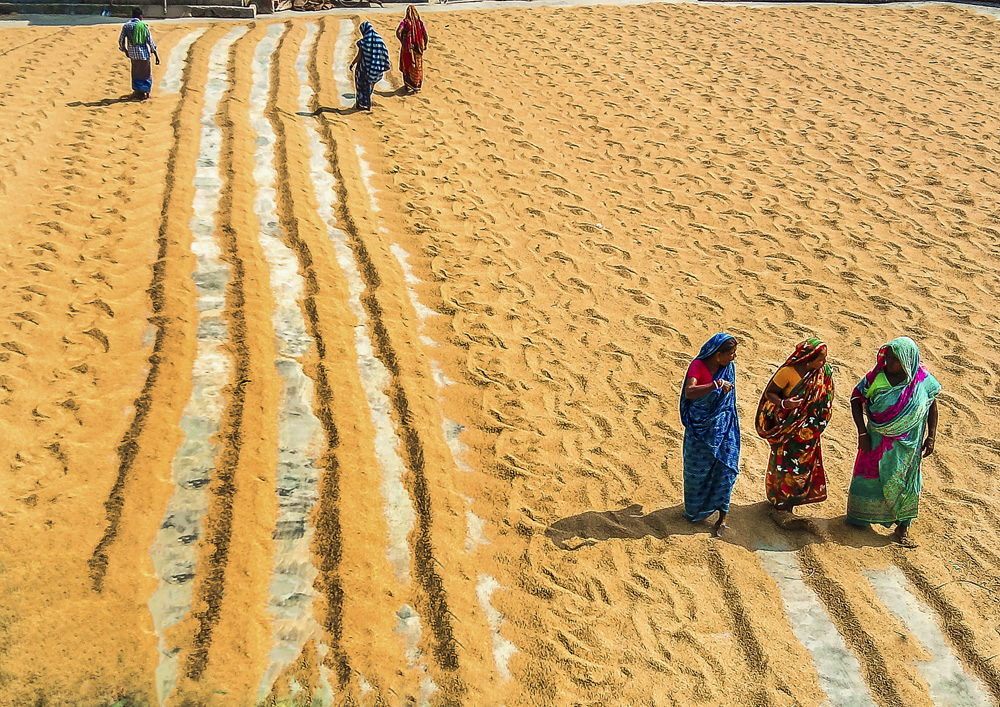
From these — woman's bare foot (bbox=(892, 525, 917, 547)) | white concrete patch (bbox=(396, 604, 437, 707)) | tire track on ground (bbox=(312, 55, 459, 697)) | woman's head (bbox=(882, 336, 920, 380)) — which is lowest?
woman's bare foot (bbox=(892, 525, 917, 547))

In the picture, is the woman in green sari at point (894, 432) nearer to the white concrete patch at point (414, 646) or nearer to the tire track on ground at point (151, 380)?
the white concrete patch at point (414, 646)

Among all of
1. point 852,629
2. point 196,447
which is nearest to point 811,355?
point 852,629

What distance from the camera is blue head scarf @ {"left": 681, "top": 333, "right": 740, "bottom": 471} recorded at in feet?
17.8

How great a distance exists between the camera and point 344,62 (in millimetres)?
15172

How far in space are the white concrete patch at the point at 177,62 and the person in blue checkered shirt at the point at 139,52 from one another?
0.54 metres

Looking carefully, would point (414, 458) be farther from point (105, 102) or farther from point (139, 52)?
point (105, 102)

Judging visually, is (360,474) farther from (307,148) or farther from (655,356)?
(307,148)

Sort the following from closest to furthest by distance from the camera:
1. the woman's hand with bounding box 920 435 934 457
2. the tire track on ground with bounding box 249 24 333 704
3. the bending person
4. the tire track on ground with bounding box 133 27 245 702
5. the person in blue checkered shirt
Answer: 1. the tire track on ground with bounding box 249 24 333 704
2. the tire track on ground with bounding box 133 27 245 702
3. the woman's hand with bounding box 920 435 934 457
4. the person in blue checkered shirt
5. the bending person

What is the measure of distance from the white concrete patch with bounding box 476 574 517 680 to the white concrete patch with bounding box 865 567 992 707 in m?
2.37

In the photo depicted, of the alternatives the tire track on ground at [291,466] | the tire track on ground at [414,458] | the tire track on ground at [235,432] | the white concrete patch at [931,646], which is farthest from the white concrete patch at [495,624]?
the white concrete patch at [931,646]

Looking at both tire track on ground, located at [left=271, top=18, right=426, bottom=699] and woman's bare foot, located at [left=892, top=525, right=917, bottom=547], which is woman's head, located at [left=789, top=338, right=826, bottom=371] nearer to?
woman's bare foot, located at [left=892, top=525, right=917, bottom=547]

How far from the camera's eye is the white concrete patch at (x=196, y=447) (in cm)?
474

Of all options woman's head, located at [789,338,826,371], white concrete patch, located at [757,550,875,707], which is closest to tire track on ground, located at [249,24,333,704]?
white concrete patch, located at [757,550,875,707]

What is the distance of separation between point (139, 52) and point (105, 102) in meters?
0.92
